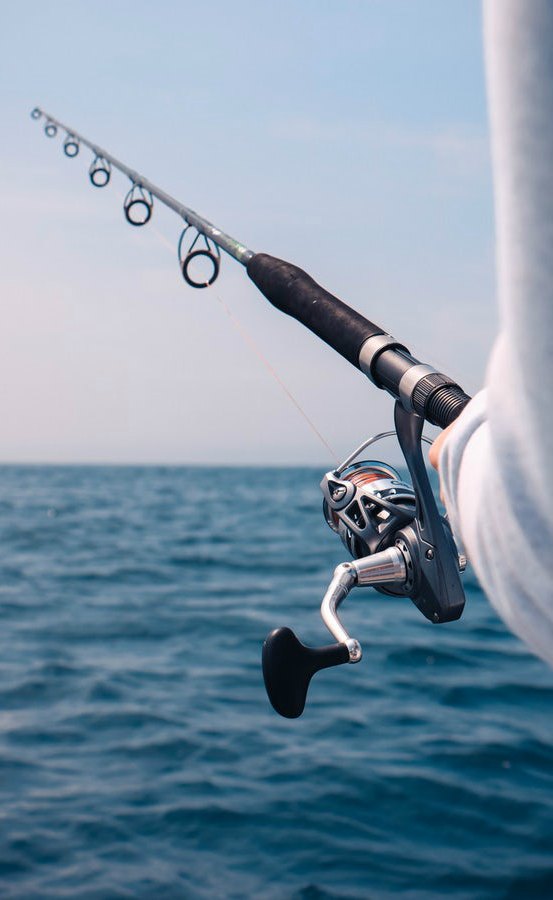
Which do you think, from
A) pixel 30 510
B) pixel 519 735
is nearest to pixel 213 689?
pixel 519 735

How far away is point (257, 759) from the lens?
16.9 ft

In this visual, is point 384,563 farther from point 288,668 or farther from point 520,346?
point 520,346

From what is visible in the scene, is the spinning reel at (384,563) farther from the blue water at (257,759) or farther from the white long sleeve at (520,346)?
the blue water at (257,759)

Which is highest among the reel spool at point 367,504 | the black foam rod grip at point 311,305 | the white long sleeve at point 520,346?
the white long sleeve at point 520,346

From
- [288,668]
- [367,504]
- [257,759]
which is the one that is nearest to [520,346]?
[288,668]

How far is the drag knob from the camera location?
1.31 meters

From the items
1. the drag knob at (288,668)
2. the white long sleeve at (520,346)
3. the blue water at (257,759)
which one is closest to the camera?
the white long sleeve at (520,346)

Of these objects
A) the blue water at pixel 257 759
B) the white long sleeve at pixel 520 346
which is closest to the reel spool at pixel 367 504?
the white long sleeve at pixel 520 346

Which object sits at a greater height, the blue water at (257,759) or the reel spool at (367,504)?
the reel spool at (367,504)

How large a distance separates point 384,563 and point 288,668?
11.6 inches

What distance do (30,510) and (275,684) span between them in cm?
2501

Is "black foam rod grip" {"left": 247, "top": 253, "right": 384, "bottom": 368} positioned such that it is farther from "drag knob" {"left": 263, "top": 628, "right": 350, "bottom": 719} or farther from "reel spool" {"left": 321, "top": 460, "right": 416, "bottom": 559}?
"drag knob" {"left": 263, "top": 628, "right": 350, "bottom": 719}

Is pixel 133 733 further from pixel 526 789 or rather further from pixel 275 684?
pixel 275 684

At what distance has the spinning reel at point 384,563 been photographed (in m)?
1.32
